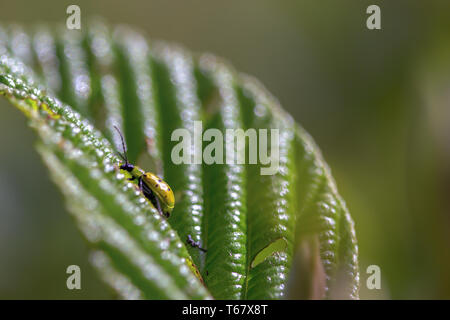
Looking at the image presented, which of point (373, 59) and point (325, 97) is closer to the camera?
point (373, 59)

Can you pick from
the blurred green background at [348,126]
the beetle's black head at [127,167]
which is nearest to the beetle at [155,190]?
the beetle's black head at [127,167]

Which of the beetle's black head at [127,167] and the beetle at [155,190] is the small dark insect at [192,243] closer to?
the beetle at [155,190]

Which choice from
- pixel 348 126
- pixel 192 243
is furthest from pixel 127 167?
pixel 348 126
